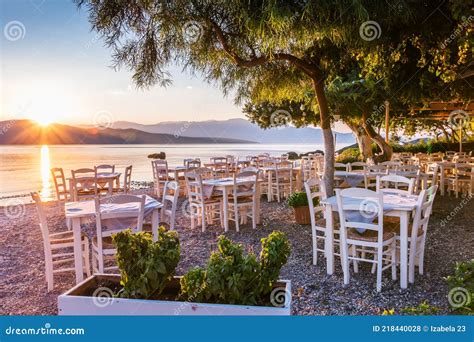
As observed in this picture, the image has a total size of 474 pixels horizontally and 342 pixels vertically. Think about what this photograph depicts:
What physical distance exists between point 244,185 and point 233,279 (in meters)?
4.42

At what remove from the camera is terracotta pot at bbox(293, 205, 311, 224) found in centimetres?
600

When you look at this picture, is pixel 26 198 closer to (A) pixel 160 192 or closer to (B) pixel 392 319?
(A) pixel 160 192

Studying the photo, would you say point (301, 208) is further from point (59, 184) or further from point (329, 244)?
point (59, 184)

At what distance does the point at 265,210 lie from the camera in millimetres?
7520

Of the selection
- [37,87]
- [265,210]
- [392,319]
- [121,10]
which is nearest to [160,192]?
[265,210]

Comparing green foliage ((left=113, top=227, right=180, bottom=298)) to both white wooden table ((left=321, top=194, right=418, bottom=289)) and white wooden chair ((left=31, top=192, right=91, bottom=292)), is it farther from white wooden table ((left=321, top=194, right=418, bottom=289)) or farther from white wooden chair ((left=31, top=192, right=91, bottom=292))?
white wooden table ((left=321, top=194, right=418, bottom=289))

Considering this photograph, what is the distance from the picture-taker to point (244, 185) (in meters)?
6.27

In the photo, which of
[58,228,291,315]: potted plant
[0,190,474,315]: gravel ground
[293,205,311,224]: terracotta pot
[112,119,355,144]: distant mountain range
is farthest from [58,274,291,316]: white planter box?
[112,119,355,144]: distant mountain range

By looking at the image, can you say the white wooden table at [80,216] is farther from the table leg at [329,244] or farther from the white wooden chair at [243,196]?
the white wooden chair at [243,196]

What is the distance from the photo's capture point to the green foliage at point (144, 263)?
6.33 feet

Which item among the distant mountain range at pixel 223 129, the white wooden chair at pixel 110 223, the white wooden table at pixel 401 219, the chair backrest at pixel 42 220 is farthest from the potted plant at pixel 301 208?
the chair backrest at pixel 42 220

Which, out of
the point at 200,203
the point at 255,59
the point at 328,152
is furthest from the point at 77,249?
the point at 328,152

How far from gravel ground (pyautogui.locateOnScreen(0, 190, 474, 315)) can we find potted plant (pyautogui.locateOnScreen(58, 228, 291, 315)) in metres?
1.08

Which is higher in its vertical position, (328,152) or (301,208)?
(328,152)
